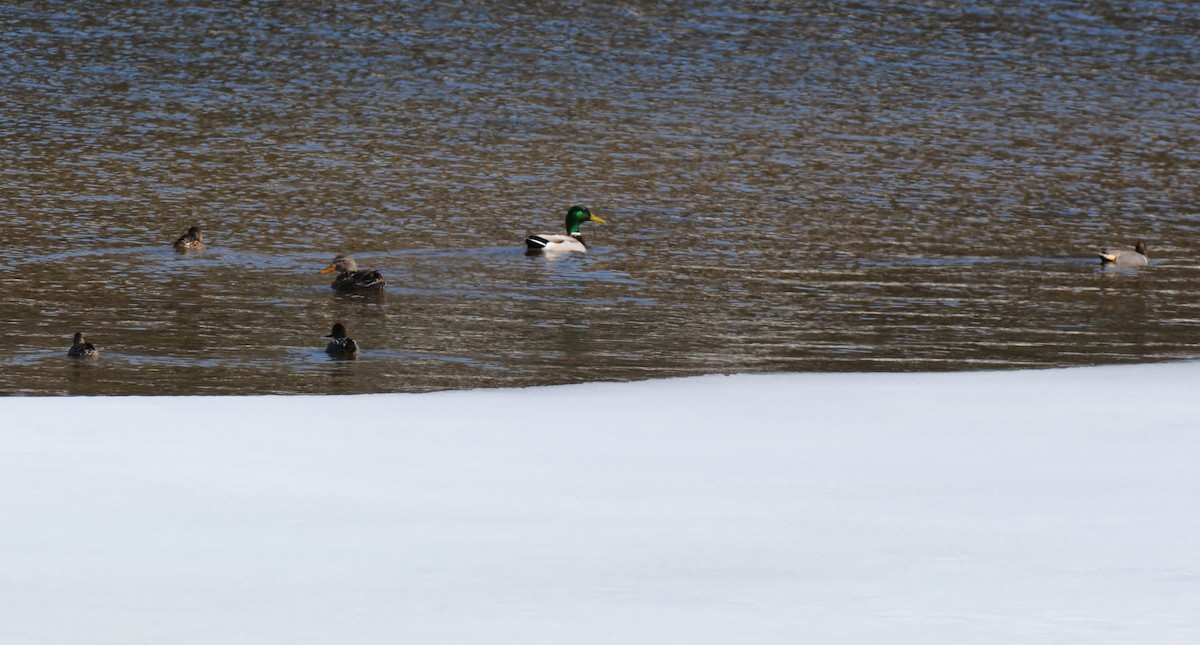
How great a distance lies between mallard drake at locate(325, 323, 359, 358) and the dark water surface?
15cm

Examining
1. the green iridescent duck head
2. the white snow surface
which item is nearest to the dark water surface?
the green iridescent duck head

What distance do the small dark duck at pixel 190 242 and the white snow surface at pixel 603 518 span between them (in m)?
6.58

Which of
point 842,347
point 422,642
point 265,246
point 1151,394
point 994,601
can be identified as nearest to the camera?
point 422,642

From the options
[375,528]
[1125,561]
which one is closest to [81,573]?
[375,528]

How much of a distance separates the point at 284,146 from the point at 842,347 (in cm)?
1166

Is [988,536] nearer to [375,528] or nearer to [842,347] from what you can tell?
[375,528]

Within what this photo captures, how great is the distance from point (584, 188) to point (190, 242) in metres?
5.67

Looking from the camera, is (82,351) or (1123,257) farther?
(1123,257)

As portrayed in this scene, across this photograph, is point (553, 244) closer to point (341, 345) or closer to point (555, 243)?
point (555, 243)

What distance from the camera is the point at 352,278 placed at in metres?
15.8

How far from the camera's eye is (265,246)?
17.9m

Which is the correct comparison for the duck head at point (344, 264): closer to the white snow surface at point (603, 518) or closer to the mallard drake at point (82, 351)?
the mallard drake at point (82, 351)

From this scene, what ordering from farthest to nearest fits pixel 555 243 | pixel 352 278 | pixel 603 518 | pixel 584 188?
pixel 584 188, pixel 555 243, pixel 352 278, pixel 603 518

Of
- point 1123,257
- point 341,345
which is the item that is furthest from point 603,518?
point 1123,257
